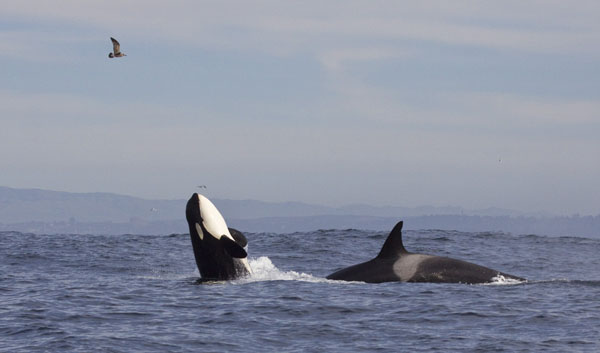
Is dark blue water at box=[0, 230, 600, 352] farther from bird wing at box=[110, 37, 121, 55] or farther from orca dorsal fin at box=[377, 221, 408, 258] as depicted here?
bird wing at box=[110, 37, 121, 55]

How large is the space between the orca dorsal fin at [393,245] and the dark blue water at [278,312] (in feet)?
2.74

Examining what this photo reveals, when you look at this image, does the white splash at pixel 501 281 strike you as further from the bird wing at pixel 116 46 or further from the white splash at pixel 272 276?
the bird wing at pixel 116 46

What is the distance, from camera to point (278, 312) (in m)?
18.0

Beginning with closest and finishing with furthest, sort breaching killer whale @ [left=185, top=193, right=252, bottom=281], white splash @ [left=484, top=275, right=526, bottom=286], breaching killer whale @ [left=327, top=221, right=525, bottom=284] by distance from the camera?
1. breaching killer whale @ [left=327, top=221, right=525, bottom=284]
2. white splash @ [left=484, top=275, right=526, bottom=286]
3. breaching killer whale @ [left=185, top=193, right=252, bottom=281]

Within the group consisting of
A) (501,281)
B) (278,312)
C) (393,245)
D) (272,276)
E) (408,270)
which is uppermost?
(393,245)

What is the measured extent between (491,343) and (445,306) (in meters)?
3.39

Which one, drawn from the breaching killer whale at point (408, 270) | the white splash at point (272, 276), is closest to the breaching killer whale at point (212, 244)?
the white splash at point (272, 276)

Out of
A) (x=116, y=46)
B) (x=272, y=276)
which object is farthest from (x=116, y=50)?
(x=272, y=276)

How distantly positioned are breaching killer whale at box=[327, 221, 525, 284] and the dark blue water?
317 mm

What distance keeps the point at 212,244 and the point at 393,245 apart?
457 centimetres

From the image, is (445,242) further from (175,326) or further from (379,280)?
(175,326)

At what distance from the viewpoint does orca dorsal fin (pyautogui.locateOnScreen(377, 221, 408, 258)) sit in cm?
1991

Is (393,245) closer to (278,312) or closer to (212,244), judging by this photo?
(278,312)

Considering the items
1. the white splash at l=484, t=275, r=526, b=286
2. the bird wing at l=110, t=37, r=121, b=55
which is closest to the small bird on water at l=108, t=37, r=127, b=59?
the bird wing at l=110, t=37, r=121, b=55
